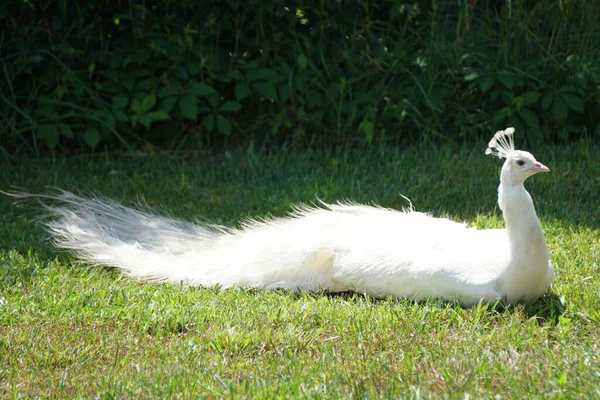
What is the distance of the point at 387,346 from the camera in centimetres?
336

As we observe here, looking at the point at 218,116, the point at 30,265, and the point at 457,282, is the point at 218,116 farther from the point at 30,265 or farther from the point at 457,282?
the point at 457,282

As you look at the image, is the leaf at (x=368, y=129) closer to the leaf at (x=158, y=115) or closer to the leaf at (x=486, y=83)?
the leaf at (x=486, y=83)

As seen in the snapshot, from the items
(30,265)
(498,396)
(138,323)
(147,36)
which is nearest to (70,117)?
(147,36)

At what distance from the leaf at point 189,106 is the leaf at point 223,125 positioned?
0.18 m

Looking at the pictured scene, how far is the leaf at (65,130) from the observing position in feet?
21.0

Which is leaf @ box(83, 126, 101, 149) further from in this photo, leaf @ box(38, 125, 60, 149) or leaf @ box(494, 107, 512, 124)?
leaf @ box(494, 107, 512, 124)

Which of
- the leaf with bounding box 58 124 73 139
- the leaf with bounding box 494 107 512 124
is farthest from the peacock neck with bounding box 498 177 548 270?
the leaf with bounding box 58 124 73 139

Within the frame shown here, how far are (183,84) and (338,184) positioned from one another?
1.62 metres

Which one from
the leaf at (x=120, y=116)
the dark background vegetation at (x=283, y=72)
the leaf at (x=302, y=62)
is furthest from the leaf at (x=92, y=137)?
the leaf at (x=302, y=62)

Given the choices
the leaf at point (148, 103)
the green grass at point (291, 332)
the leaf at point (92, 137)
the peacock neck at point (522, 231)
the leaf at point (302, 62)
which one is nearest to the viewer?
the green grass at point (291, 332)

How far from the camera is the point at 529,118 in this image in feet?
20.7

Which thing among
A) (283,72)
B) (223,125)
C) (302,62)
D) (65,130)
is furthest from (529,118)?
(65,130)

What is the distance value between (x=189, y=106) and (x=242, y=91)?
41 cm

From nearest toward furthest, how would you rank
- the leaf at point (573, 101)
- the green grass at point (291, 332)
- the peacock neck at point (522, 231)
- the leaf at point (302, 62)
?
the green grass at point (291, 332) → the peacock neck at point (522, 231) → the leaf at point (573, 101) → the leaf at point (302, 62)
